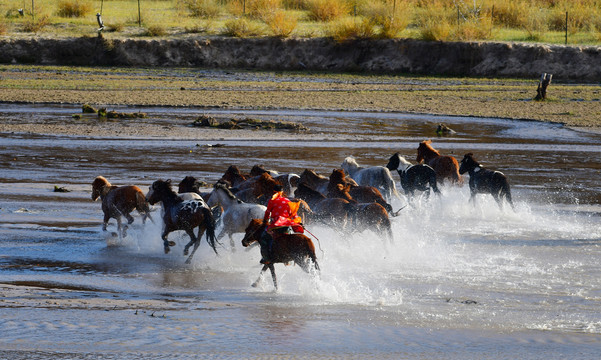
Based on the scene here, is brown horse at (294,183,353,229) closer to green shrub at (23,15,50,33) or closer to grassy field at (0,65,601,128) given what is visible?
grassy field at (0,65,601,128)

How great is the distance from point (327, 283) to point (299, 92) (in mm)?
24842

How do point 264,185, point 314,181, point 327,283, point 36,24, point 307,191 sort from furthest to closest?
point 36,24
point 314,181
point 264,185
point 307,191
point 327,283

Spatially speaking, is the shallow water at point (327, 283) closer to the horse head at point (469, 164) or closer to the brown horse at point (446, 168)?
the brown horse at point (446, 168)

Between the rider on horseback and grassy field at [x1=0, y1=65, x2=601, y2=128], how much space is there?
1895 centimetres

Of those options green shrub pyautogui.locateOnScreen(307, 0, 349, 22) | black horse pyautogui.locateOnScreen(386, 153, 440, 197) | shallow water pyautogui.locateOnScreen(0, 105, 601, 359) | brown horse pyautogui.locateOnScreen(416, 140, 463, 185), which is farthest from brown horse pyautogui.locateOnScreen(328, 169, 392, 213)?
green shrub pyautogui.locateOnScreen(307, 0, 349, 22)

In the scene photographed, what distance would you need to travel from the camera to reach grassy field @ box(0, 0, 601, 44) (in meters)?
44.6

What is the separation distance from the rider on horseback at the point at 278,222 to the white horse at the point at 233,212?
1.37 meters

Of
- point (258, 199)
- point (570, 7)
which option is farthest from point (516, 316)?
point (570, 7)

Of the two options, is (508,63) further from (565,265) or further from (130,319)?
(130,319)

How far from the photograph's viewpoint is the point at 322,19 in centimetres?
5150

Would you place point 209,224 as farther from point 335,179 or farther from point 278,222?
point 335,179

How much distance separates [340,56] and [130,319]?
3548 centimetres

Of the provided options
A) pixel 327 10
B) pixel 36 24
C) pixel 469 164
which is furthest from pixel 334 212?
pixel 327 10

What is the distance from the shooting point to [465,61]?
41344mm
